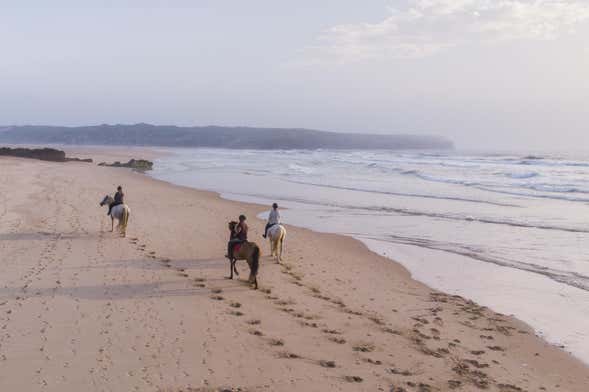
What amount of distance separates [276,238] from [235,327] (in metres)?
4.73

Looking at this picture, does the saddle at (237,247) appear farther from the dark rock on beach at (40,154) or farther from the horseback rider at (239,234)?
the dark rock on beach at (40,154)

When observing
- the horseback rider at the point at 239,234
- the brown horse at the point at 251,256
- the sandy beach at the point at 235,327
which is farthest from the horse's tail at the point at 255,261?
the horseback rider at the point at 239,234

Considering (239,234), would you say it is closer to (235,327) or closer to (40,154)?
(235,327)

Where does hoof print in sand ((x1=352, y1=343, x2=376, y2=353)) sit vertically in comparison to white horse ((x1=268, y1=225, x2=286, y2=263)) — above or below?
below

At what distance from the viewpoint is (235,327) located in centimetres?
798

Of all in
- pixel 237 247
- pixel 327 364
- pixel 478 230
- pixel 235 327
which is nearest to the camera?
pixel 327 364

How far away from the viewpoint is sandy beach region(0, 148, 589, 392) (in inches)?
251

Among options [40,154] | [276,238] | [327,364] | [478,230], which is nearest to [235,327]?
[327,364]

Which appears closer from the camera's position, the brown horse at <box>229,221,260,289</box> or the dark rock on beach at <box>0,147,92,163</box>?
the brown horse at <box>229,221,260,289</box>

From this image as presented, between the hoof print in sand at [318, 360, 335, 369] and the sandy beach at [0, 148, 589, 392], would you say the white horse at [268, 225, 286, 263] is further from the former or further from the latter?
the hoof print in sand at [318, 360, 335, 369]

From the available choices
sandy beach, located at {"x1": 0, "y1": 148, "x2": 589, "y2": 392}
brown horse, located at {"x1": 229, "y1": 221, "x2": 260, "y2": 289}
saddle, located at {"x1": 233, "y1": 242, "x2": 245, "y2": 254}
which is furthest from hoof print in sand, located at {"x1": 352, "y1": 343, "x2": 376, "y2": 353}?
saddle, located at {"x1": 233, "y1": 242, "x2": 245, "y2": 254}

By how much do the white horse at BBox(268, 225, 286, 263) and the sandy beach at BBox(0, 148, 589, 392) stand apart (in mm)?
320

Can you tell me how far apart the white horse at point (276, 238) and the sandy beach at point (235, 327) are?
1.05 feet

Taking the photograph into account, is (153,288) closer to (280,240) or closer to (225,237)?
(280,240)
